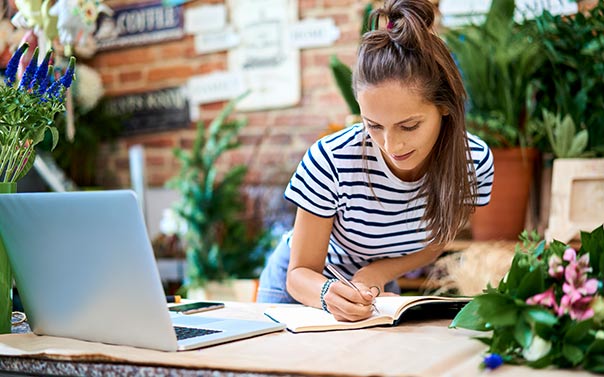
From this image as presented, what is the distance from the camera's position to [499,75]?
107 inches

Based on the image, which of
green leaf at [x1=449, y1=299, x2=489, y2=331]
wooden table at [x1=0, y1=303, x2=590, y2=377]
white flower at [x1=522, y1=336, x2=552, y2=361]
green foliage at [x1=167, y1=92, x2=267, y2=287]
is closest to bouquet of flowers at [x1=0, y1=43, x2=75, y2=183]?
wooden table at [x1=0, y1=303, x2=590, y2=377]

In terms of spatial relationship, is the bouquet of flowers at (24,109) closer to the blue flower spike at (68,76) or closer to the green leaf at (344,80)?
the blue flower spike at (68,76)

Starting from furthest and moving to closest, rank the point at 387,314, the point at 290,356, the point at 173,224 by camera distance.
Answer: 1. the point at 173,224
2. the point at 387,314
3. the point at 290,356

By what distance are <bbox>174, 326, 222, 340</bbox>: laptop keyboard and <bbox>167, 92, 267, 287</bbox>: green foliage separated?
2116 mm

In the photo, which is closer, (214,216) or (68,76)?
(68,76)

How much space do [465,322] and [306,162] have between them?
20.4 inches

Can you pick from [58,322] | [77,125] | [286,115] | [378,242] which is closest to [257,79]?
[286,115]

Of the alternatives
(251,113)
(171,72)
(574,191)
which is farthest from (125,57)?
(574,191)

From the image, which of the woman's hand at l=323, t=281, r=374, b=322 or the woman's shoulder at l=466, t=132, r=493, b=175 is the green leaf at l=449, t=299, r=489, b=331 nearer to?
the woman's hand at l=323, t=281, r=374, b=322

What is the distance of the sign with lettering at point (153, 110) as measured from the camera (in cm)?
392

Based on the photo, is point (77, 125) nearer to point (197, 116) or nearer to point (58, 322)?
point (197, 116)

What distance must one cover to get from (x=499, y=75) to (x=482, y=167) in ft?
3.84

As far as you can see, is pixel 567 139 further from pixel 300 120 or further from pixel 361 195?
pixel 300 120

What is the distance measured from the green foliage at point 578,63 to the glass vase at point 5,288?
5.75ft
